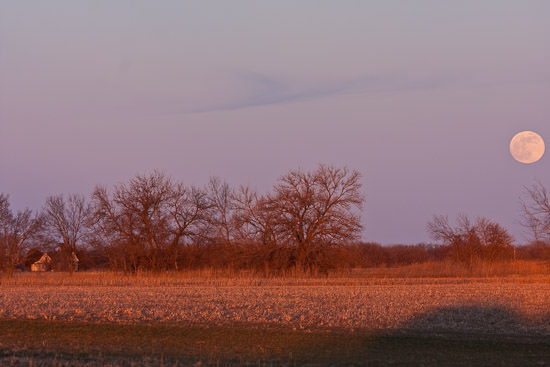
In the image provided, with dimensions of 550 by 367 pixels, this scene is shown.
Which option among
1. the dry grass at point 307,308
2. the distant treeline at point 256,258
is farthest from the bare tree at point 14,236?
the dry grass at point 307,308

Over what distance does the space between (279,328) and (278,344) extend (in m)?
2.33

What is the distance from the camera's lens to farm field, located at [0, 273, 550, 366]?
1230cm

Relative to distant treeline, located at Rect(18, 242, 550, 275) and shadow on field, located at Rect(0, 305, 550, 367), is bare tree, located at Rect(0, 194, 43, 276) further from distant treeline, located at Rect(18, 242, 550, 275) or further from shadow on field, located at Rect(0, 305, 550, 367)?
shadow on field, located at Rect(0, 305, 550, 367)

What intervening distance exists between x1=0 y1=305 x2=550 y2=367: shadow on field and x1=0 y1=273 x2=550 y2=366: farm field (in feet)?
0.08

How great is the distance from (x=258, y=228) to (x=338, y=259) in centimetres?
641

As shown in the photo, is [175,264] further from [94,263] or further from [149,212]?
[94,263]

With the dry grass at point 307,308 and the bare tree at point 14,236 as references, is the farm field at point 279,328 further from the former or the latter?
the bare tree at point 14,236

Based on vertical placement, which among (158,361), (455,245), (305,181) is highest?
(305,181)

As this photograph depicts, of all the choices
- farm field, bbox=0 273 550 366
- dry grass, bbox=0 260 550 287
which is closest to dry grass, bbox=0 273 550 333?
farm field, bbox=0 273 550 366

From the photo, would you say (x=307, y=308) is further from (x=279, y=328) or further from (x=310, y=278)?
(x=310, y=278)

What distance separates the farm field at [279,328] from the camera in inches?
484

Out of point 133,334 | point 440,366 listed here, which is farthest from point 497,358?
point 133,334

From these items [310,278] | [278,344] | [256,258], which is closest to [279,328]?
[278,344]

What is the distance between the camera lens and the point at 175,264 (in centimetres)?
4750
